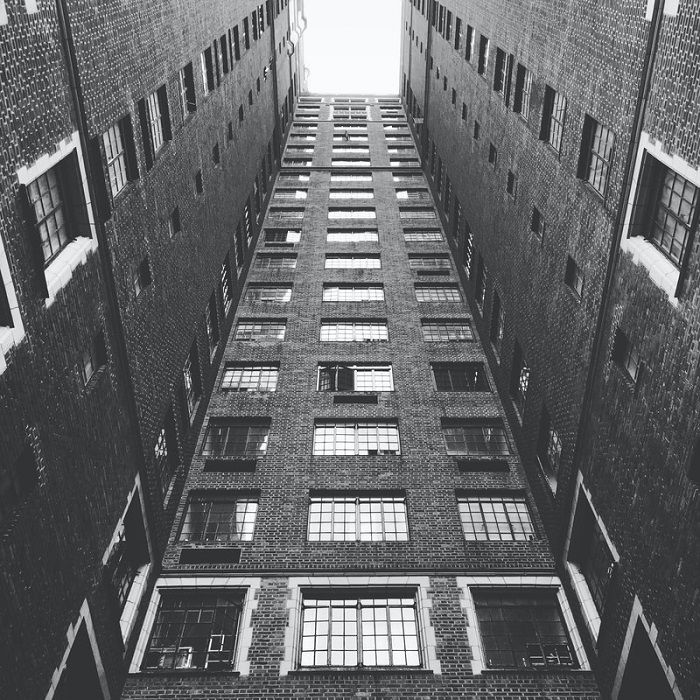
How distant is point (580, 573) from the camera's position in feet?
57.0

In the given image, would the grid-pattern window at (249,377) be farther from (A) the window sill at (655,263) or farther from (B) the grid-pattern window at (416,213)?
(B) the grid-pattern window at (416,213)

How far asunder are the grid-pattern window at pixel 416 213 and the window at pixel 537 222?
18723mm

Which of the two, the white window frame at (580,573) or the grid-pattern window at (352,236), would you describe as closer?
the white window frame at (580,573)

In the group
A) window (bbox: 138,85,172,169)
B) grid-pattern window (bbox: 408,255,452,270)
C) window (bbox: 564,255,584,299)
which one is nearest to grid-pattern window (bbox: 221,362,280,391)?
window (bbox: 138,85,172,169)

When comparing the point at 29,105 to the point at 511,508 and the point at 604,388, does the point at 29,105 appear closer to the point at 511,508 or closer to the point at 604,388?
the point at 604,388

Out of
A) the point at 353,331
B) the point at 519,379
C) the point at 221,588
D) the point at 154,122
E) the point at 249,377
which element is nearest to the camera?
the point at 221,588

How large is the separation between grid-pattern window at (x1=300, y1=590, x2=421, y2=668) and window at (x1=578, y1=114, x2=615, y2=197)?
13.0m

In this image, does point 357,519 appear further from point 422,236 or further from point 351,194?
point 351,194

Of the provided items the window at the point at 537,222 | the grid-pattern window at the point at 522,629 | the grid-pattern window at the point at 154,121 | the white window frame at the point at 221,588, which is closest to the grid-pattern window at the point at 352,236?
the window at the point at 537,222

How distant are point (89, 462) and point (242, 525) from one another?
24.6 feet

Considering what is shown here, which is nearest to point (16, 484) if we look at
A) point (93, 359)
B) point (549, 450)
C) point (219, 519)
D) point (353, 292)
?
point (93, 359)

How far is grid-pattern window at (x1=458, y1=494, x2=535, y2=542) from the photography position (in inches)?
777

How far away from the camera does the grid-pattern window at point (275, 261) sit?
33.9 metres

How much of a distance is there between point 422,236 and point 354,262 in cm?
583
